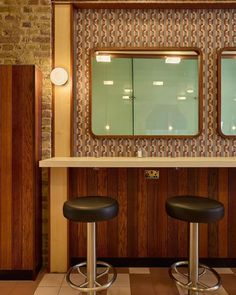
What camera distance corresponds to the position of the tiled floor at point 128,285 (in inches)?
94.3

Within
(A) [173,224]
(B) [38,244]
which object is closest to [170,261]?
(A) [173,224]

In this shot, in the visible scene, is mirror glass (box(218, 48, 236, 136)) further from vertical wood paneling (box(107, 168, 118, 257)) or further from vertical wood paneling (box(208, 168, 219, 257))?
vertical wood paneling (box(107, 168, 118, 257))

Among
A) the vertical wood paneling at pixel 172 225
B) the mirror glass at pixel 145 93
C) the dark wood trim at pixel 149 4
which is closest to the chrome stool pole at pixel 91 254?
the vertical wood paneling at pixel 172 225

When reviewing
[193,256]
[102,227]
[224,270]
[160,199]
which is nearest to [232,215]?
[224,270]

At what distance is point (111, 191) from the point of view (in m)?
2.88

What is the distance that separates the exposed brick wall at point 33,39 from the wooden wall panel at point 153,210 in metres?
0.46

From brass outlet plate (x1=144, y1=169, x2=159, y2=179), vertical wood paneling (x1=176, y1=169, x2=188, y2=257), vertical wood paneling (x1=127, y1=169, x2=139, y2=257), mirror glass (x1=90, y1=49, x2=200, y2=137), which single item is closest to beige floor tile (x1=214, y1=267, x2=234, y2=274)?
vertical wood paneling (x1=176, y1=169, x2=188, y2=257)

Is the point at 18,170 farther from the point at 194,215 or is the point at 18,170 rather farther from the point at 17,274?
the point at 194,215

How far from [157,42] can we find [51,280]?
2.66 metres

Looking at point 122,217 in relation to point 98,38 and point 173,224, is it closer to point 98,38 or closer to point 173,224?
point 173,224

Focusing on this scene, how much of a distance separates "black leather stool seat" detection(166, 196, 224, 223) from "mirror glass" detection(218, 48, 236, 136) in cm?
116

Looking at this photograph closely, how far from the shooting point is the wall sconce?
276cm

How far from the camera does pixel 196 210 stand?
2.00 metres

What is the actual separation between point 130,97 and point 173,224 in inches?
57.2
